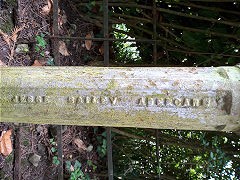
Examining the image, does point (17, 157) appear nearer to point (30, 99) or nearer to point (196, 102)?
point (30, 99)

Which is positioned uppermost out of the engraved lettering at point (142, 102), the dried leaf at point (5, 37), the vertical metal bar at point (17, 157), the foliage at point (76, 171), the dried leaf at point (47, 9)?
the dried leaf at point (47, 9)

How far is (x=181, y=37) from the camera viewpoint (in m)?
3.99

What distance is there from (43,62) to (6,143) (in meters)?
0.84

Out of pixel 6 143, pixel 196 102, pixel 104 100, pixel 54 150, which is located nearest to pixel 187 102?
pixel 196 102

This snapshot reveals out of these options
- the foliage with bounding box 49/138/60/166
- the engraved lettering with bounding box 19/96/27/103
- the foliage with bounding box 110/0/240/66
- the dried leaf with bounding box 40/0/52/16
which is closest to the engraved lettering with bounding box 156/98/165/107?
the engraved lettering with bounding box 19/96/27/103

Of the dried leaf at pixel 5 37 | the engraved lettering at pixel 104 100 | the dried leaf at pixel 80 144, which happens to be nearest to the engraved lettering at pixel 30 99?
the engraved lettering at pixel 104 100

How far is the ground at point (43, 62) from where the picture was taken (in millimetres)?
3746

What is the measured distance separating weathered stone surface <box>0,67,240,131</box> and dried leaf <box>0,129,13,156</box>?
4.37ft

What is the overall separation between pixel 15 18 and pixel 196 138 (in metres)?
2.14

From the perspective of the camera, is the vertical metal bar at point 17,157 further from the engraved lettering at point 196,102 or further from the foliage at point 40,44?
the engraved lettering at point 196,102

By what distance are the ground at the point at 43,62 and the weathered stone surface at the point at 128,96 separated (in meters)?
1.37

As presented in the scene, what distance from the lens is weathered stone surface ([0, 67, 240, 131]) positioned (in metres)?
2.15

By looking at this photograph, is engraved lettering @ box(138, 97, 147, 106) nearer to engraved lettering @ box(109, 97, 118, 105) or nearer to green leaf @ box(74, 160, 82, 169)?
engraved lettering @ box(109, 97, 118, 105)

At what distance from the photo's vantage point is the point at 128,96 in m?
2.20
